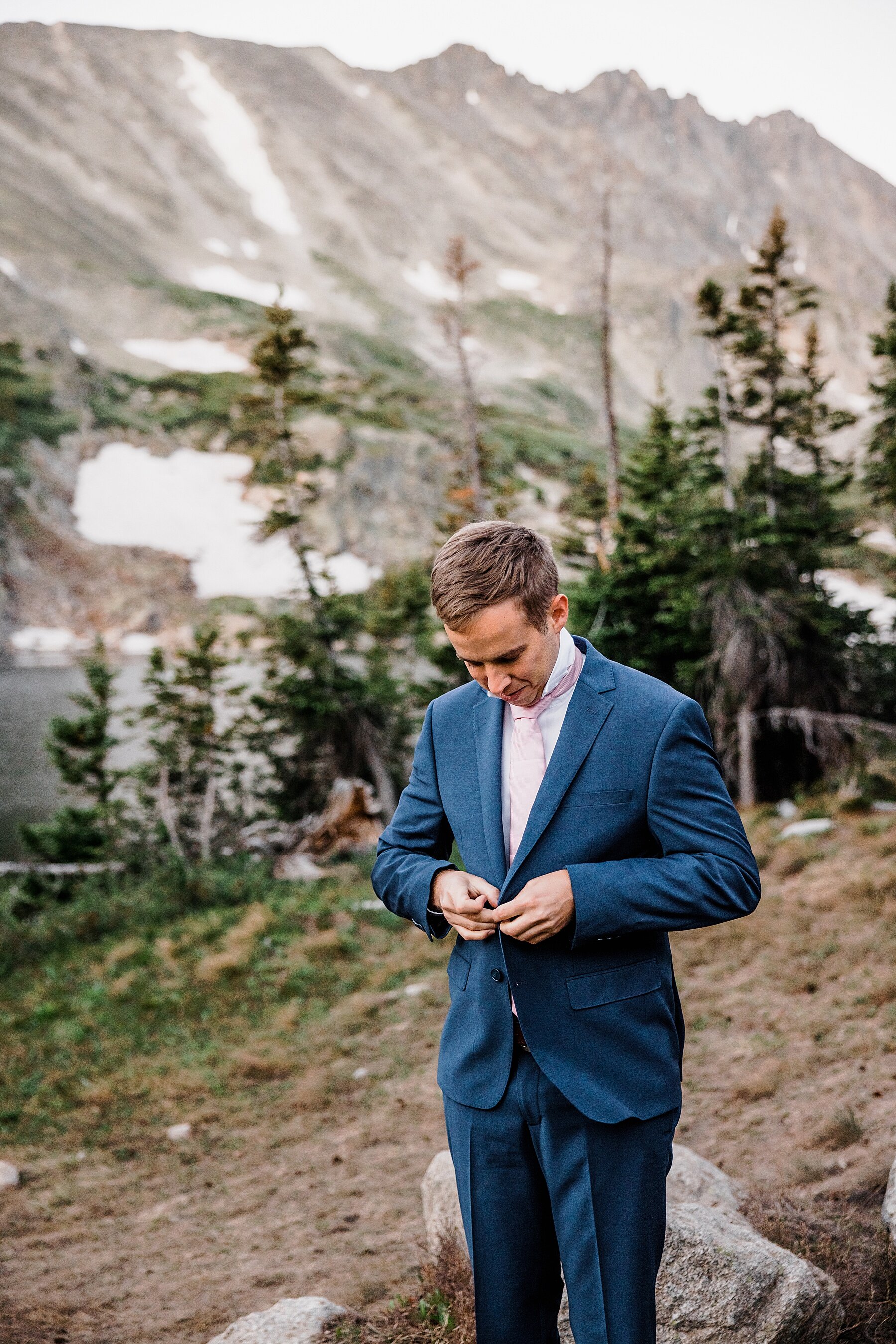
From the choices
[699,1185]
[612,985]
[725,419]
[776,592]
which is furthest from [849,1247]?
[725,419]

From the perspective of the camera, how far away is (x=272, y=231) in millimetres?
148875

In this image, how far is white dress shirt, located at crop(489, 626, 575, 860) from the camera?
2041 mm

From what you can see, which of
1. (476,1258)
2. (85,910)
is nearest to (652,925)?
(476,1258)

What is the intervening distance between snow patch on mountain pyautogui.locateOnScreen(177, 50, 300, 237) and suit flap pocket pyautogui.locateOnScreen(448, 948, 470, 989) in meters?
168

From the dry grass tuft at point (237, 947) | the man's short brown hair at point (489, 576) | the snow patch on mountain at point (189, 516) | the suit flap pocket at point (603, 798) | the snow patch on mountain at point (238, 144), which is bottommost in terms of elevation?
the dry grass tuft at point (237, 947)

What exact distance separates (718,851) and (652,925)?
0.21 m

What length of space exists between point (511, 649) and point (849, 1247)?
120 inches

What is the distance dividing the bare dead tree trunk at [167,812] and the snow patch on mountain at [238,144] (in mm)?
154039

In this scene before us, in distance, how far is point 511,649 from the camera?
1888mm

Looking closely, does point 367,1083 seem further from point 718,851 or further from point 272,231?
point 272,231

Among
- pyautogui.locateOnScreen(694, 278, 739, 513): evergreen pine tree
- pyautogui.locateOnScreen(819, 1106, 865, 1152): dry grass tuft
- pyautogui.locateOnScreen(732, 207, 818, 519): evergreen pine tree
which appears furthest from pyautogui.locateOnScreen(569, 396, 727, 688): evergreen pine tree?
pyautogui.locateOnScreen(819, 1106, 865, 1152): dry grass tuft

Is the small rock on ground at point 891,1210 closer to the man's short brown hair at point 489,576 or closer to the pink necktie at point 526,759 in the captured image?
the pink necktie at point 526,759

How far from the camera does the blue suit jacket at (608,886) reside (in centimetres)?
182

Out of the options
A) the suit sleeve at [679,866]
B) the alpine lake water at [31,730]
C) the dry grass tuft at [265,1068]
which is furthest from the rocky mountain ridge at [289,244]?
the suit sleeve at [679,866]
